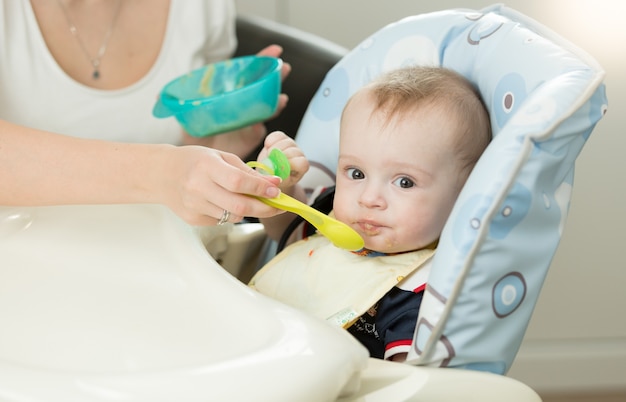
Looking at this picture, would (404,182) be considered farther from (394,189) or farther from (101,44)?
(101,44)

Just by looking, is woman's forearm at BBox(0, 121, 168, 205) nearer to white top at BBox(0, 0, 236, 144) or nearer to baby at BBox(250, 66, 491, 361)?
baby at BBox(250, 66, 491, 361)

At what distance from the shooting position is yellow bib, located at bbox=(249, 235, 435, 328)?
925mm

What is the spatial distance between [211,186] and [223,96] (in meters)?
0.38

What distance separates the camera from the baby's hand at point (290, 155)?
0.97 meters

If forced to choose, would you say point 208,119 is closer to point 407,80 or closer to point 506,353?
point 407,80

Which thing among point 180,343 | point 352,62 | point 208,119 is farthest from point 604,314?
point 180,343

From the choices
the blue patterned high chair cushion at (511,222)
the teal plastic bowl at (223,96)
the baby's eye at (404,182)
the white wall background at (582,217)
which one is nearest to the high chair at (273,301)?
the blue patterned high chair cushion at (511,222)

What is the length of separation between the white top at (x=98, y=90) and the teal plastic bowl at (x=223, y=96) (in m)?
0.09

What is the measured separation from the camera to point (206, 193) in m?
0.77

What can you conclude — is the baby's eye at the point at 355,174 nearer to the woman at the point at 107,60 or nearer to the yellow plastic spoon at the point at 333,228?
the yellow plastic spoon at the point at 333,228

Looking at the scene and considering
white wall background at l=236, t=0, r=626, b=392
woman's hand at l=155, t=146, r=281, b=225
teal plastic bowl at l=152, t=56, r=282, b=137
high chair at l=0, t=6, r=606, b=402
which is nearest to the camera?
high chair at l=0, t=6, r=606, b=402

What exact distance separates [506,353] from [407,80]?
0.34 m

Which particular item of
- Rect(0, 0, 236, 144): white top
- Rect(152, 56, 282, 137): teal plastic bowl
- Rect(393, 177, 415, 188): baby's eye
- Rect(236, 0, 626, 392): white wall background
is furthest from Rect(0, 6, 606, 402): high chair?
Rect(236, 0, 626, 392): white wall background

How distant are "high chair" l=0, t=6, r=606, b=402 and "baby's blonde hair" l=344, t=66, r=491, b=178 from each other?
2 centimetres
